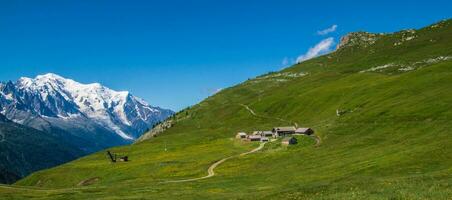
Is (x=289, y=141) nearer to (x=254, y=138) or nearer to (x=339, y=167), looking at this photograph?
(x=254, y=138)

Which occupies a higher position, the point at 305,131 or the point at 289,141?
the point at 305,131

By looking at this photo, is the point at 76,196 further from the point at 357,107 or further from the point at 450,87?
the point at 357,107

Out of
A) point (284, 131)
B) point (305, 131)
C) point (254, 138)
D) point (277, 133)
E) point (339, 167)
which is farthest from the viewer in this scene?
point (277, 133)

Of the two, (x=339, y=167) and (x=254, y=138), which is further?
(x=254, y=138)

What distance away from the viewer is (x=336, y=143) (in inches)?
4909

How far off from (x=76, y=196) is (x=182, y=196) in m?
16.4

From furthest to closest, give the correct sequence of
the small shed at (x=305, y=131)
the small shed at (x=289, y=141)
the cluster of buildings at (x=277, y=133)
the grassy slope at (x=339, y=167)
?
the cluster of buildings at (x=277, y=133) → the small shed at (x=305, y=131) → the small shed at (x=289, y=141) → the grassy slope at (x=339, y=167)

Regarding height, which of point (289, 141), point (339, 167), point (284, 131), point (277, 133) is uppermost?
point (284, 131)

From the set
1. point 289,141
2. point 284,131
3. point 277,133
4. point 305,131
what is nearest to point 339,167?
point 289,141

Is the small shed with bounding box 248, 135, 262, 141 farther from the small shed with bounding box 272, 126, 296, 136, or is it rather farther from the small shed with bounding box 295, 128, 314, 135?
the small shed with bounding box 295, 128, 314, 135

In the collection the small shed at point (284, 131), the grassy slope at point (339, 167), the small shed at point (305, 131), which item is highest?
the small shed at point (284, 131)

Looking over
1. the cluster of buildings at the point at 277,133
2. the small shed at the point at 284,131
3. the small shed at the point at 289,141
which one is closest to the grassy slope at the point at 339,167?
the small shed at the point at 289,141

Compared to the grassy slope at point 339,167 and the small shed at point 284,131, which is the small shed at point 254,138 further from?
the small shed at point 284,131

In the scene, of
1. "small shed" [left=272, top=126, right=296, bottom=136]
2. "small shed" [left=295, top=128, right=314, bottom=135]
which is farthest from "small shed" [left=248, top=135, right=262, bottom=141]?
"small shed" [left=295, top=128, right=314, bottom=135]
